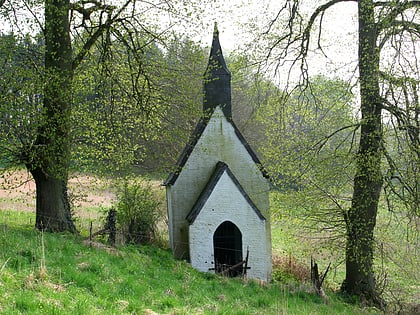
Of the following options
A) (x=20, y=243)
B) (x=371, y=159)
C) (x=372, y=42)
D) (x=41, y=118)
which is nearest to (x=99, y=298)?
(x=20, y=243)

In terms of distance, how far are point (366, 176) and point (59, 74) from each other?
9006 millimetres

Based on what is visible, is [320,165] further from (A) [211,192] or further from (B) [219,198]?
(A) [211,192]

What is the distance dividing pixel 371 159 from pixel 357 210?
233 centimetres

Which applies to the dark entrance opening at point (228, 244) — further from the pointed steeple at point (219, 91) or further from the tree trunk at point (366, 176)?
the pointed steeple at point (219, 91)

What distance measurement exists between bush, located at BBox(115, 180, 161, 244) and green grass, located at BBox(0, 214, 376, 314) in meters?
2.51

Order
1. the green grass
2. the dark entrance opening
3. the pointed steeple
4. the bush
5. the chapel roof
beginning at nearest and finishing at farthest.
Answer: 1. the green grass
2. the bush
3. the dark entrance opening
4. the chapel roof
5. the pointed steeple

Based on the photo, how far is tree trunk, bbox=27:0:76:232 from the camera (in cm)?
1257

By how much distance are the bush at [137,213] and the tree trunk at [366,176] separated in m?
6.79

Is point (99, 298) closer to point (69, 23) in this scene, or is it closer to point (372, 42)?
point (69, 23)

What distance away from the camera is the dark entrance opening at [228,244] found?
17969 mm

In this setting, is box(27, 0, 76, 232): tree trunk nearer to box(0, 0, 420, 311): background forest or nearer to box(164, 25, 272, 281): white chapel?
Answer: box(0, 0, 420, 311): background forest

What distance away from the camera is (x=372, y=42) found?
14.6m

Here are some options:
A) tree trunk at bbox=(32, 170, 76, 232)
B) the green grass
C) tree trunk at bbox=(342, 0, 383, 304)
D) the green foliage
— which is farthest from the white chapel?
tree trunk at bbox=(32, 170, 76, 232)

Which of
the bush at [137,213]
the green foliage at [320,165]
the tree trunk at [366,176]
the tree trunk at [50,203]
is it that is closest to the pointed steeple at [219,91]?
the green foliage at [320,165]
